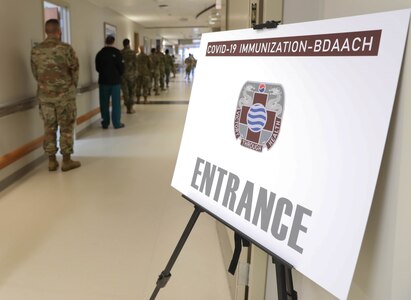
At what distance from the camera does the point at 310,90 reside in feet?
3.36

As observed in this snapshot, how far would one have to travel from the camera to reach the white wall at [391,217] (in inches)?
32.0

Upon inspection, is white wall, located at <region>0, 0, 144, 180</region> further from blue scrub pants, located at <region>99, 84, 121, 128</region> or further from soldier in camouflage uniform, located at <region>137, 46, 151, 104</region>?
soldier in camouflage uniform, located at <region>137, 46, 151, 104</region>

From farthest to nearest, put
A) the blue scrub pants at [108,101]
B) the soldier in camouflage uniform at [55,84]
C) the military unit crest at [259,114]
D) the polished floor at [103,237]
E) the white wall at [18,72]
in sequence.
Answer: the blue scrub pants at [108,101], the soldier in camouflage uniform at [55,84], the white wall at [18,72], the polished floor at [103,237], the military unit crest at [259,114]

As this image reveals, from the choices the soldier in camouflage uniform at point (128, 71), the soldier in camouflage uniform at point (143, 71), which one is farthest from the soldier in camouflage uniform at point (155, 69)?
the soldier in camouflage uniform at point (128, 71)

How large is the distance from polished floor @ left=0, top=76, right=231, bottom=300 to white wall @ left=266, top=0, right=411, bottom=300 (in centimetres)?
132

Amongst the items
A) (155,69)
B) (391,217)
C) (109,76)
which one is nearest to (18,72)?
(109,76)

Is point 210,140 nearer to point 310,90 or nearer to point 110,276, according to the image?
point 310,90

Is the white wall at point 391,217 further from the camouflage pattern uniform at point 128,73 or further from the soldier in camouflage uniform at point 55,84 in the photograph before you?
the camouflage pattern uniform at point 128,73

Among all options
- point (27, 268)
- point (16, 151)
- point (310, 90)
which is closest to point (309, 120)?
point (310, 90)

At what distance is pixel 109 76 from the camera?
21.7ft

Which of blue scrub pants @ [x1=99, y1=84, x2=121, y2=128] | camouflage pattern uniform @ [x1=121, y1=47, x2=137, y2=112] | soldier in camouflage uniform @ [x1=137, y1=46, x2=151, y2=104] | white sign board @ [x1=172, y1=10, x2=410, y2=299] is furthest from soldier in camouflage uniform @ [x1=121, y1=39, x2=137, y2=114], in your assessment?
white sign board @ [x1=172, y1=10, x2=410, y2=299]

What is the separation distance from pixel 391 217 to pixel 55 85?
3909 mm

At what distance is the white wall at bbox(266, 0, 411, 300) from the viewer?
32.0 inches

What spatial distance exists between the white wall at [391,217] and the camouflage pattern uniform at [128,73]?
708 centimetres
